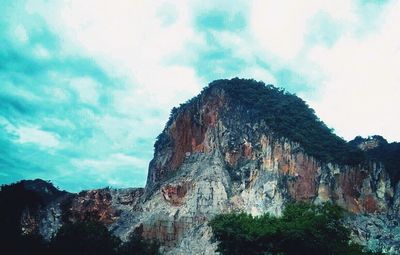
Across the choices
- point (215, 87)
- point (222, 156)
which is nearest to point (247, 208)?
point (222, 156)

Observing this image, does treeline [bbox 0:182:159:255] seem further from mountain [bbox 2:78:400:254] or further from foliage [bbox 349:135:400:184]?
foliage [bbox 349:135:400:184]

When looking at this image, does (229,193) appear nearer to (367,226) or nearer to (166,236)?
(166,236)

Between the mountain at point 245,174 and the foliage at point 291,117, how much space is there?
18 cm

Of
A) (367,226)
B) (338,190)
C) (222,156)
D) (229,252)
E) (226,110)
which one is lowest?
(229,252)

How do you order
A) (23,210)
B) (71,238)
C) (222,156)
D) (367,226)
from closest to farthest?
1. (71,238)
2. (367,226)
3. (222,156)
4. (23,210)

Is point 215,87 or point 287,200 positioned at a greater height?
point 215,87

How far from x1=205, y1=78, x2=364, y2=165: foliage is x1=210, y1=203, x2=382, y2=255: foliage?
3600cm

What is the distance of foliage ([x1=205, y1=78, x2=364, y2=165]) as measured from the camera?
7212 centimetres

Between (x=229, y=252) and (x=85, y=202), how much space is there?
5540cm

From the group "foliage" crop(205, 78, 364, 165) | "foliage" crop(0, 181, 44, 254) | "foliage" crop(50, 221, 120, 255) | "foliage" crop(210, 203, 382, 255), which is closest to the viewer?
"foliage" crop(210, 203, 382, 255)

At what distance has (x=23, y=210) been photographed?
8562 cm

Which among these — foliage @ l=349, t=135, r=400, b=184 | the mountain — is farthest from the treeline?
foliage @ l=349, t=135, r=400, b=184

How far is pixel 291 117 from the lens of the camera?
79.0 metres

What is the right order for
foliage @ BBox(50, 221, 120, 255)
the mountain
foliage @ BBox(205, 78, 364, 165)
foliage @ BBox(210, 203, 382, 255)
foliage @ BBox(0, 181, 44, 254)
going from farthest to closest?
foliage @ BBox(205, 78, 364, 165) → the mountain → foliage @ BBox(50, 221, 120, 255) → foliage @ BBox(0, 181, 44, 254) → foliage @ BBox(210, 203, 382, 255)
